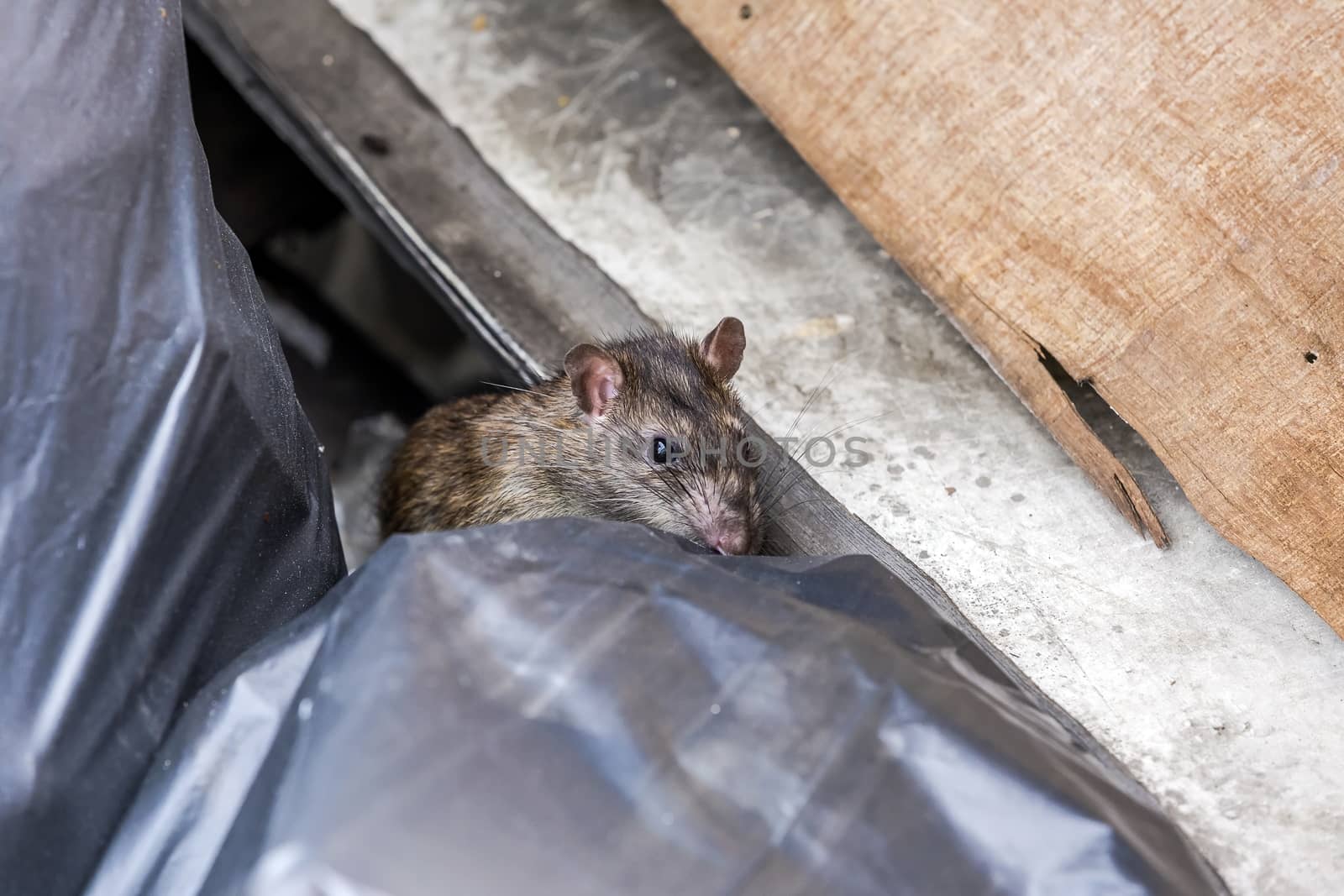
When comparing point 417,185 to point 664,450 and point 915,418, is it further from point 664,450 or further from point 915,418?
point 915,418

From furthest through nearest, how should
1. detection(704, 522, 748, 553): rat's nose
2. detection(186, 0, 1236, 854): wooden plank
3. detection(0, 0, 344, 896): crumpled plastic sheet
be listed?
1. detection(186, 0, 1236, 854): wooden plank
2. detection(704, 522, 748, 553): rat's nose
3. detection(0, 0, 344, 896): crumpled plastic sheet

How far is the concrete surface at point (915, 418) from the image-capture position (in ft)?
6.73

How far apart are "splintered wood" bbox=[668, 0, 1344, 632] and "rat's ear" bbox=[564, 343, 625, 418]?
30.7 inches

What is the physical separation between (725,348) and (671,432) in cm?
24

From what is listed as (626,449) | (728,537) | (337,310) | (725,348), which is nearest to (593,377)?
(626,449)

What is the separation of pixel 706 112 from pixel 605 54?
43 cm

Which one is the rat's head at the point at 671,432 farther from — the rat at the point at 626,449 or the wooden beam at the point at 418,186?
the wooden beam at the point at 418,186

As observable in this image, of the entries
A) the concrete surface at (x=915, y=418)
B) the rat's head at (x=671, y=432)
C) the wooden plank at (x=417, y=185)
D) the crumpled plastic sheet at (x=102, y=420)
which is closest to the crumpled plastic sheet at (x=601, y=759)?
the crumpled plastic sheet at (x=102, y=420)

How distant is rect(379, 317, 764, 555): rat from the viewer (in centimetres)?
255

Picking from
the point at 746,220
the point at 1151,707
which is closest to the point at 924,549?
the point at 1151,707

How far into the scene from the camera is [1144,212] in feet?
7.45

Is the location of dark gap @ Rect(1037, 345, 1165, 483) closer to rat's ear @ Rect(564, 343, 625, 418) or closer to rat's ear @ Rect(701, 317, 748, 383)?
rat's ear @ Rect(701, 317, 748, 383)

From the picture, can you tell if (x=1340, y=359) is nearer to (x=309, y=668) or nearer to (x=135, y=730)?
(x=309, y=668)

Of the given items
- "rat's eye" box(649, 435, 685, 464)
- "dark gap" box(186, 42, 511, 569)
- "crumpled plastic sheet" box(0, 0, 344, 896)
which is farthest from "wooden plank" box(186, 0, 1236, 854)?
"crumpled plastic sheet" box(0, 0, 344, 896)
